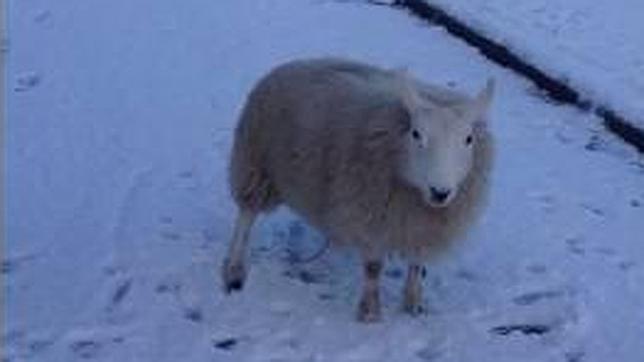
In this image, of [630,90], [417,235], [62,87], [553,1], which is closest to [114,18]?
[62,87]

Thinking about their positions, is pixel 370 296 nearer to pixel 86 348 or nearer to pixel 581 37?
pixel 86 348

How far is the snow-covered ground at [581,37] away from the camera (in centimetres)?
858

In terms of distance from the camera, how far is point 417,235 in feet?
18.4

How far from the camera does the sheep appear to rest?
5.30 meters

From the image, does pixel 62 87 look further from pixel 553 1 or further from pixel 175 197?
pixel 553 1

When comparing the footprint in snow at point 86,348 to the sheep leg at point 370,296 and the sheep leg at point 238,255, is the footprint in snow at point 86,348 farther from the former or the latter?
the sheep leg at point 370,296

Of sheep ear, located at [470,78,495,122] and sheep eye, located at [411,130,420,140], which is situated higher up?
sheep ear, located at [470,78,495,122]

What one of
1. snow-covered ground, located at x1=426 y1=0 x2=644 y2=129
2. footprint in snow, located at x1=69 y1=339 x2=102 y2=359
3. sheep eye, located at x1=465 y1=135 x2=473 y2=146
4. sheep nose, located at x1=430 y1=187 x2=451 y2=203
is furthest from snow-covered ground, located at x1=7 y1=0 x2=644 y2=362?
sheep eye, located at x1=465 y1=135 x2=473 y2=146

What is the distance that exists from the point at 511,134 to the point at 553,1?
2948 millimetres

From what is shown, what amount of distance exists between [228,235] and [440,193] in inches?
69.3

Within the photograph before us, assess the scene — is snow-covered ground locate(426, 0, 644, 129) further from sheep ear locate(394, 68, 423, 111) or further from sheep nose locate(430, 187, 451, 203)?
sheep nose locate(430, 187, 451, 203)

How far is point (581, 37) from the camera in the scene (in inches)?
387

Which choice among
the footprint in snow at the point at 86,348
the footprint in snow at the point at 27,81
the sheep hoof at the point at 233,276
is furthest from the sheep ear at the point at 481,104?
the footprint in snow at the point at 27,81

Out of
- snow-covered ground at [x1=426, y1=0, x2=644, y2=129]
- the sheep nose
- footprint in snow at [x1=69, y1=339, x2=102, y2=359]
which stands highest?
the sheep nose
